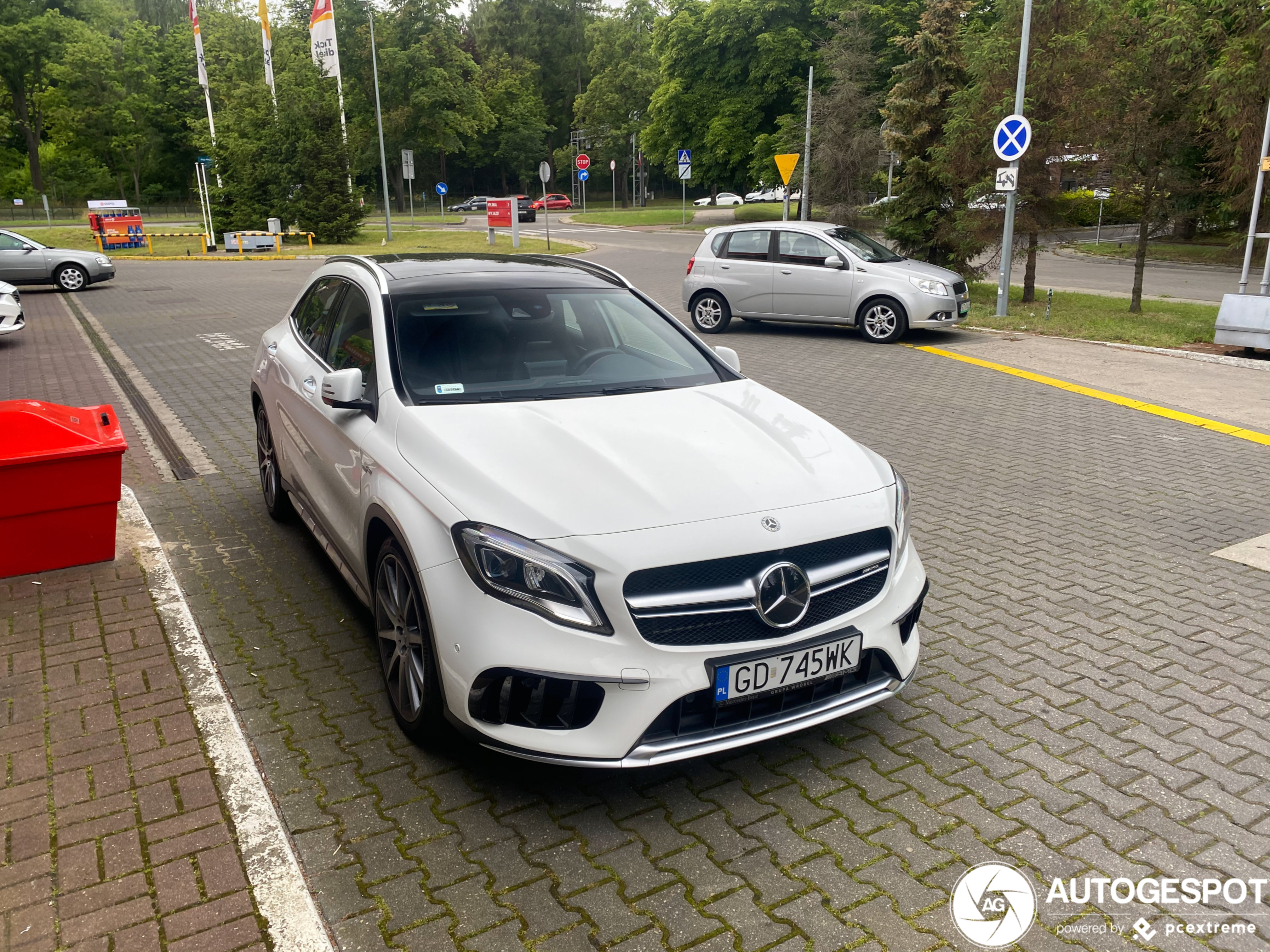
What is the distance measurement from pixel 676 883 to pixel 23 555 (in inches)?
162

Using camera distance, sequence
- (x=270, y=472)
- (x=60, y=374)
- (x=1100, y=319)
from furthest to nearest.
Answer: (x=1100, y=319), (x=60, y=374), (x=270, y=472)

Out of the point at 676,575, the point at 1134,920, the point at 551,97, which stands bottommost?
the point at 1134,920

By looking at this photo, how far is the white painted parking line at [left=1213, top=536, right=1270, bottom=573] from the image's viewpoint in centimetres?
564

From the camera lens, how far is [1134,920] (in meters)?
2.87

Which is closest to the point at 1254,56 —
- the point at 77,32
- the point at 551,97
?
the point at 77,32

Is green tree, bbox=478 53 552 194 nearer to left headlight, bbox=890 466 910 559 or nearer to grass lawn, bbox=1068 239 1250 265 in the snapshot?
grass lawn, bbox=1068 239 1250 265

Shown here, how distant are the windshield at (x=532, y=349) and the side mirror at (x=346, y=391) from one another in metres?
0.20

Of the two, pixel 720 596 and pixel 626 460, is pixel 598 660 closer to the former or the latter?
pixel 720 596

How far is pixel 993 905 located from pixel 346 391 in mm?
3068

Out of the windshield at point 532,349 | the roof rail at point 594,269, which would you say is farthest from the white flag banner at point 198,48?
the windshield at point 532,349

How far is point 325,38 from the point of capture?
37.9m

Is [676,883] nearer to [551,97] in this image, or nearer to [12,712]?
[12,712]

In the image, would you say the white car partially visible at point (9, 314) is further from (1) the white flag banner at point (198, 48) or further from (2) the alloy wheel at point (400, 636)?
(1) the white flag banner at point (198, 48)

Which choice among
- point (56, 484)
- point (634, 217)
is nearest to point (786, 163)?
point (56, 484)
